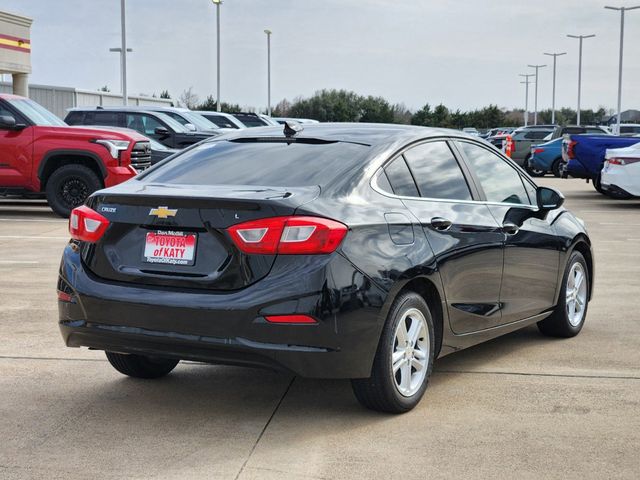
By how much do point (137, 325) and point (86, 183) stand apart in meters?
11.9

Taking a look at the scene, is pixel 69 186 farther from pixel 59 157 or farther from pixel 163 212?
pixel 163 212

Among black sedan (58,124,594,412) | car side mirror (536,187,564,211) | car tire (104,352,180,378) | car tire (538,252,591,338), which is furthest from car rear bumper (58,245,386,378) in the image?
car tire (538,252,591,338)

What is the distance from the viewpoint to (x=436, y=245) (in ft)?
18.3

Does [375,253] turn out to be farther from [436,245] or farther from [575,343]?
[575,343]

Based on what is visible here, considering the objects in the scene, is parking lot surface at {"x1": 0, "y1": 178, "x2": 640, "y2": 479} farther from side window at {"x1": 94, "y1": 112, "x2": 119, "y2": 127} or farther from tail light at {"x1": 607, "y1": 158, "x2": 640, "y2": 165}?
side window at {"x1": 94, "y1": 112, "x2": 119, "y2": 127}

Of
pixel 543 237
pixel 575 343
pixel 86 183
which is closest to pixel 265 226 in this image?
pixel 543 237

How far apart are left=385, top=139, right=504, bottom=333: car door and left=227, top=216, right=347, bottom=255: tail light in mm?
813

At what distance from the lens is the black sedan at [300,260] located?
4836mm

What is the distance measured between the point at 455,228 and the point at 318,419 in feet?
4.40

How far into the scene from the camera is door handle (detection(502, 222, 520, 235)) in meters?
6.33

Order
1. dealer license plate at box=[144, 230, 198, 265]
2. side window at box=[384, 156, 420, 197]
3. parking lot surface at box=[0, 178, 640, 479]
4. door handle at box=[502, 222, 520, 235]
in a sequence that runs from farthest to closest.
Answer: door handle at box=[502, 222, 520, 235], side window at box=[384, 156, 420, 197], dealer license plate at box=[144, 230, 198, 265], parking lot surface at box=[0, 178, 640, 479]

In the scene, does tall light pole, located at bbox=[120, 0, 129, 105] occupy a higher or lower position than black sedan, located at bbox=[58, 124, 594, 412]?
higher

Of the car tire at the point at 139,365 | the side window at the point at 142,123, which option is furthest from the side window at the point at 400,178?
the side window at the point at 142,123

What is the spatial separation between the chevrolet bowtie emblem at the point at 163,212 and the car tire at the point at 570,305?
3.19m
